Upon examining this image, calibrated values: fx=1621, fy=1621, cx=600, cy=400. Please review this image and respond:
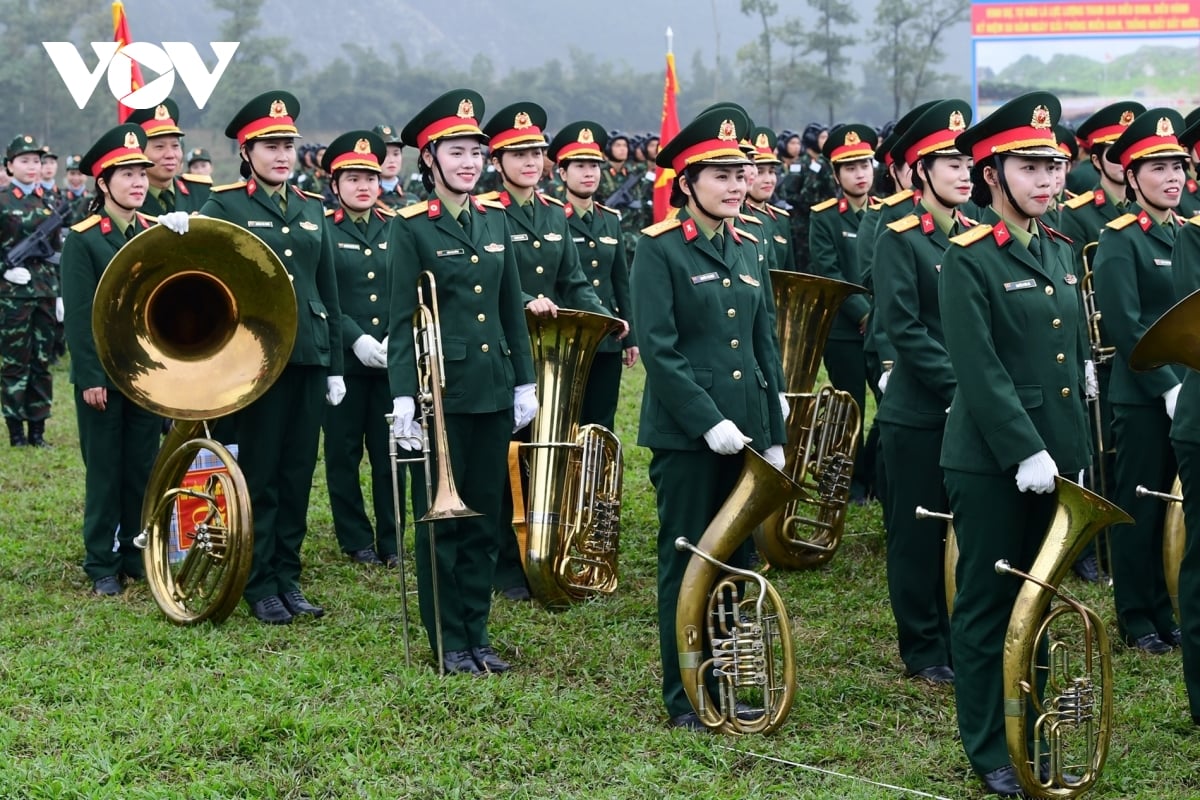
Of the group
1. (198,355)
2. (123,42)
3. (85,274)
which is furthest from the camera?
(123,42)

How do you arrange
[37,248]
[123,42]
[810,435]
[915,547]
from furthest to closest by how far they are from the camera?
1. [37,248]
2. [123,42]
3. [810,435]
4. [915,547]

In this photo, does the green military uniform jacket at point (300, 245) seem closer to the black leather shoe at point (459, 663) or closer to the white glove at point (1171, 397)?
the black leather shoe at point (459, 663)

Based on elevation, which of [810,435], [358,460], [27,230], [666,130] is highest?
[666,130]

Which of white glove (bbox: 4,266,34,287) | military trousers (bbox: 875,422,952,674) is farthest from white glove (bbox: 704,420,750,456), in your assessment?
white glove (bbox: 4,266,34,287)

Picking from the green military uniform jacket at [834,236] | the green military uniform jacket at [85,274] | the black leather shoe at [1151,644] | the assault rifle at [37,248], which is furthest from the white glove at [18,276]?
the black leather shoe at [1151,644]

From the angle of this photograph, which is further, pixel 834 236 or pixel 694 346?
pixel 834 236

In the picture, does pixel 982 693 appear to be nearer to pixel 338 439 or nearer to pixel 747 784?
pixel 747 784

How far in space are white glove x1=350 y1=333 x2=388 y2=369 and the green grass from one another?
119 cm

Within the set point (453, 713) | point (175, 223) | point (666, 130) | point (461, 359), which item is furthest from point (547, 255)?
point (666, 130)

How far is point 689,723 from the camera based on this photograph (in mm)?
5711

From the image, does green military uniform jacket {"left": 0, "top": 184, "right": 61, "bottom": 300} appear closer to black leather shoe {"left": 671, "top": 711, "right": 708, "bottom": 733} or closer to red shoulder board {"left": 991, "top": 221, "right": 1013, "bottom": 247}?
black leather shoe {"left": 671, "top": 711, "right": 708, "bottom": 733}

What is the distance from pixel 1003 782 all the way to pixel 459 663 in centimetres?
224

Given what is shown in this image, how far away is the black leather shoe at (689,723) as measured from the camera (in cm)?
567

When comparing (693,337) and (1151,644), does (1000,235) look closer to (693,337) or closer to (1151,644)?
(693,337)
